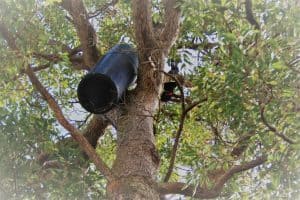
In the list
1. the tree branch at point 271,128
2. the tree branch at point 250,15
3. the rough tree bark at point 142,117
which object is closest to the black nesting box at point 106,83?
the rough tree bark at point 142,117

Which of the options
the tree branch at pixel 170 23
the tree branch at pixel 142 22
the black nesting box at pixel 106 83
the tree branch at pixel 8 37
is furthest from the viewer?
the tree branch at pixel 170 23

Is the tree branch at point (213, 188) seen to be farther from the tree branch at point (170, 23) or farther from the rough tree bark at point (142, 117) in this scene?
the tree branch at point (170, 23)

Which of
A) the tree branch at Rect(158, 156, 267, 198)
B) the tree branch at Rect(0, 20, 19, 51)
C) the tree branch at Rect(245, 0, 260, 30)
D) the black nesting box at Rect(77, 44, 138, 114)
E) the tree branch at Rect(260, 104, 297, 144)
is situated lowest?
the tree branch at Rect(158, 156, 267, 198)

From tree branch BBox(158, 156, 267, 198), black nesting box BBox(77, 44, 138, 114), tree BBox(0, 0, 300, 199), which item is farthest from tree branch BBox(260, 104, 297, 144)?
black nesting box BBox(77, 44, 138, 114)

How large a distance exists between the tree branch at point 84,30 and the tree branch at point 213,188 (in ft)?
4.59

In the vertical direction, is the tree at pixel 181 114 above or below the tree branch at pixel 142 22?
below

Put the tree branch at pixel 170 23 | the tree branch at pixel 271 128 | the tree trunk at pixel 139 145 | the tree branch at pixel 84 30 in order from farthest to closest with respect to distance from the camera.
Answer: the tree branch at pixel 84 30, the tree branch at pixel 170 23, the tree trunk at pixel 139 145, the tree branch at pixel 271 128

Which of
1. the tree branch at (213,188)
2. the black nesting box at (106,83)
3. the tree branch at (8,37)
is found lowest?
the tree branch at (213,188)

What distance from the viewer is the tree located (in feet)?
7.47

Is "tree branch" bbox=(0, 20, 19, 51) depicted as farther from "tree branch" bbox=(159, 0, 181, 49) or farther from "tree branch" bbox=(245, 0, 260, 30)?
"tree branch" bbox=(245, 0, 260, 30)

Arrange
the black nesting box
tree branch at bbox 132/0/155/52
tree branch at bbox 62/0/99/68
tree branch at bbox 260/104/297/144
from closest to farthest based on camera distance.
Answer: tree branch at bbox 260/104/297/144 → the black nesting box → tree branch at bbox 132/0/155/52 → tree branch at bbox 62/0/99/68

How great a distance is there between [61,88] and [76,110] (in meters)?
0.47

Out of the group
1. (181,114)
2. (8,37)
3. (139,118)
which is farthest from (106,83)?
(8,37)

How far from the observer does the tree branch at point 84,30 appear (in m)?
3.54
